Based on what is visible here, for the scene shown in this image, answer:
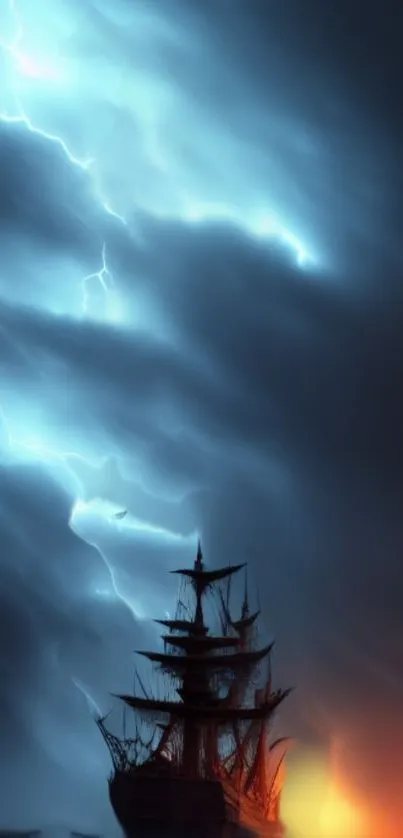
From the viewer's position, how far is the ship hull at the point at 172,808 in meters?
27.3

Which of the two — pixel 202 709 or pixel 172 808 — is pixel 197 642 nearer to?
pixel 202 709

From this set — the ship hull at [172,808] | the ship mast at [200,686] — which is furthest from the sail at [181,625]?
the ship hull at [172,808]

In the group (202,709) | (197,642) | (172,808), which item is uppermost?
(197,642)

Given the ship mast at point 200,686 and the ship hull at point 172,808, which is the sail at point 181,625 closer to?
the ship mast at point 200,686

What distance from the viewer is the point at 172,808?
27438 mm

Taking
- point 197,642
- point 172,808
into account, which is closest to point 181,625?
point 197,642

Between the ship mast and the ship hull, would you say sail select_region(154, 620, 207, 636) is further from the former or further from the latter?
the ship hull

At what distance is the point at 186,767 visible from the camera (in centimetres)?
2894

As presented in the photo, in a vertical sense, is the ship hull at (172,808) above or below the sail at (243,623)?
below

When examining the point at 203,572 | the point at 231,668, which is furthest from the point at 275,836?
the point at 203,572

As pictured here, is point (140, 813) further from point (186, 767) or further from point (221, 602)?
point (221, 602)

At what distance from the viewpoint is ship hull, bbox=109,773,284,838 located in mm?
27266

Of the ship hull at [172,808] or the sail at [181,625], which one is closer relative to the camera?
the ship hull at [172,808]

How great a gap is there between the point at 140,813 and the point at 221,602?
6.20m
